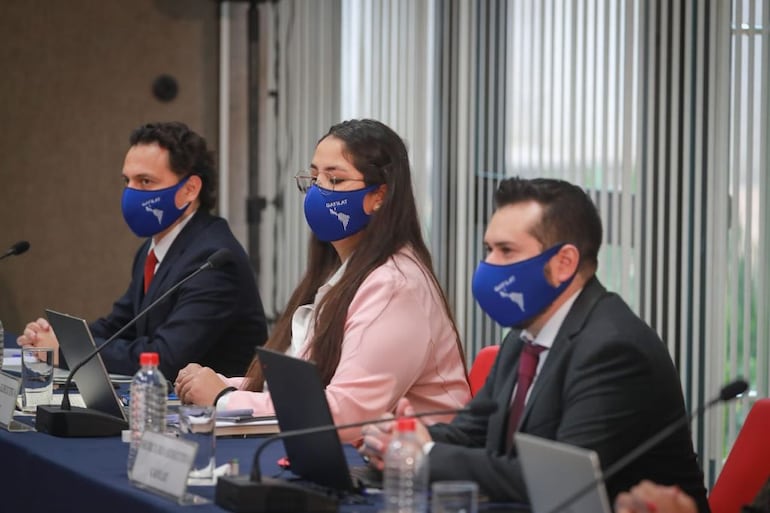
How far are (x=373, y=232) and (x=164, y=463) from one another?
1034 mm

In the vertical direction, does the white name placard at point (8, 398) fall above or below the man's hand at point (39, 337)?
below

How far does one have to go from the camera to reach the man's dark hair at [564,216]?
2.53m

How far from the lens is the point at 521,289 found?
2508 millimetres

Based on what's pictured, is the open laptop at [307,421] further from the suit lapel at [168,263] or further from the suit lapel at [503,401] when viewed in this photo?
the suit lapel at [168,263]

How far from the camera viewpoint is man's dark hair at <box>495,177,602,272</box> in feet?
8.29

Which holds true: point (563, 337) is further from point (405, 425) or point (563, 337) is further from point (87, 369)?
point (87, 369)

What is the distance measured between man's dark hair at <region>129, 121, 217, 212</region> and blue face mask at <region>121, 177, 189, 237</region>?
12 cm

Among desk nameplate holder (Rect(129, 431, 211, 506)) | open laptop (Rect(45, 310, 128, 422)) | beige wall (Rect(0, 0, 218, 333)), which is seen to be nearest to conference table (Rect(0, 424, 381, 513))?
desk nameplate holder (Rect(129, 431, 211, 506))

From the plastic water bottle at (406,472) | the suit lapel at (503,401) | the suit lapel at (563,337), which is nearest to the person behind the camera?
the plastic water bottle at (406,472)

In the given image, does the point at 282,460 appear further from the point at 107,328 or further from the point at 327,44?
the point at 327,44

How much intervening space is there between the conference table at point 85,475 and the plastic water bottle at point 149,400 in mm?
90

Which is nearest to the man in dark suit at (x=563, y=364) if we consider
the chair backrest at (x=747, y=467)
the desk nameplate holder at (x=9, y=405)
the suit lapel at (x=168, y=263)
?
the chair backrest at (x=747, y=467)

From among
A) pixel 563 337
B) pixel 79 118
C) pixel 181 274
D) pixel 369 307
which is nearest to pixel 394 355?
pixel 369 307

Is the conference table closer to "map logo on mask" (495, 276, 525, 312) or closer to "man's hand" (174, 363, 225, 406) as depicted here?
"man's hand" (174, 363, 225, 406)
